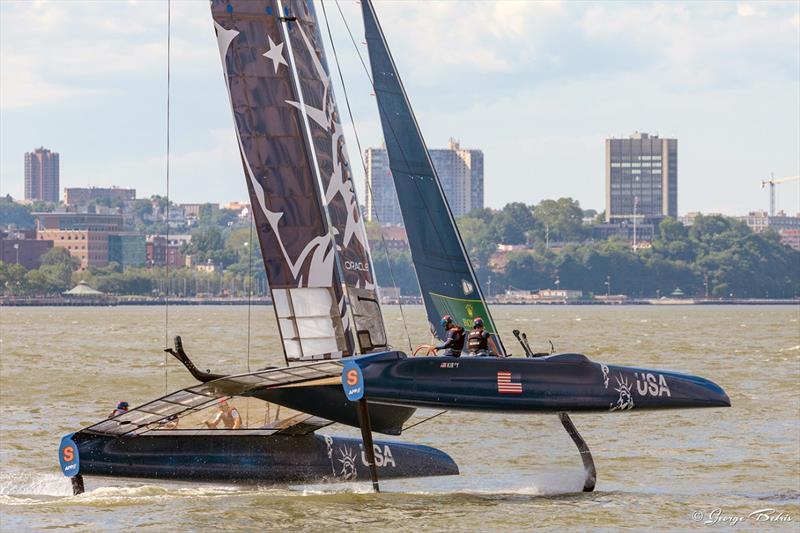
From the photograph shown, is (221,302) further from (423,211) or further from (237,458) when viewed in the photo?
(237,458)

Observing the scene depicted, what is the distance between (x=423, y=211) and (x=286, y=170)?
361 cm


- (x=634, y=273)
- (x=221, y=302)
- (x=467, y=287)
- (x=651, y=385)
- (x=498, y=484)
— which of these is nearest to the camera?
(x=651, y=385)

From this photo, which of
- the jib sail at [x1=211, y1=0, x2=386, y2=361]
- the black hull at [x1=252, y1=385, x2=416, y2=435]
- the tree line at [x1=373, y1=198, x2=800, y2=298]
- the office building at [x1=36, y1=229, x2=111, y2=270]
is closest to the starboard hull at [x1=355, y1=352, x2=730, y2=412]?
the black hull at [x1=252, y1=385, x2=416, y2=435]

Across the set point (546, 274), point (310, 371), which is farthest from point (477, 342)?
point (546, 274)

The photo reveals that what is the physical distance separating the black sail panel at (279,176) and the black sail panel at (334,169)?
0.23 meters

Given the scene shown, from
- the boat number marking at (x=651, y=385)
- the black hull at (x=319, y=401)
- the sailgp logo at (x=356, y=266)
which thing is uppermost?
the sailgp logo at (x=356, y=266)

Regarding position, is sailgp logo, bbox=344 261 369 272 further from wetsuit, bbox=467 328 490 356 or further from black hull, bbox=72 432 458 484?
black hull, bbox=72 432 458 484

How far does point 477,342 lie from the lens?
55.8 feet

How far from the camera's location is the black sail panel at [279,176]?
17.3 metres

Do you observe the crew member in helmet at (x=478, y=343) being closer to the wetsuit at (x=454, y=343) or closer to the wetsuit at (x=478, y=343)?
the wetsuit at (x=478, y=343)

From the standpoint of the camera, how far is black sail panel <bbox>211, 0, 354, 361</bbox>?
1727 centimetres

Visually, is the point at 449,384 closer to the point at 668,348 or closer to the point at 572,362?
the point at 572,362

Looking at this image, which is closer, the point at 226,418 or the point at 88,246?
the point at 226,418

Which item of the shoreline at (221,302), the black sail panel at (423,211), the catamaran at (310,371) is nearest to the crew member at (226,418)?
the catamaran at (310,371)
